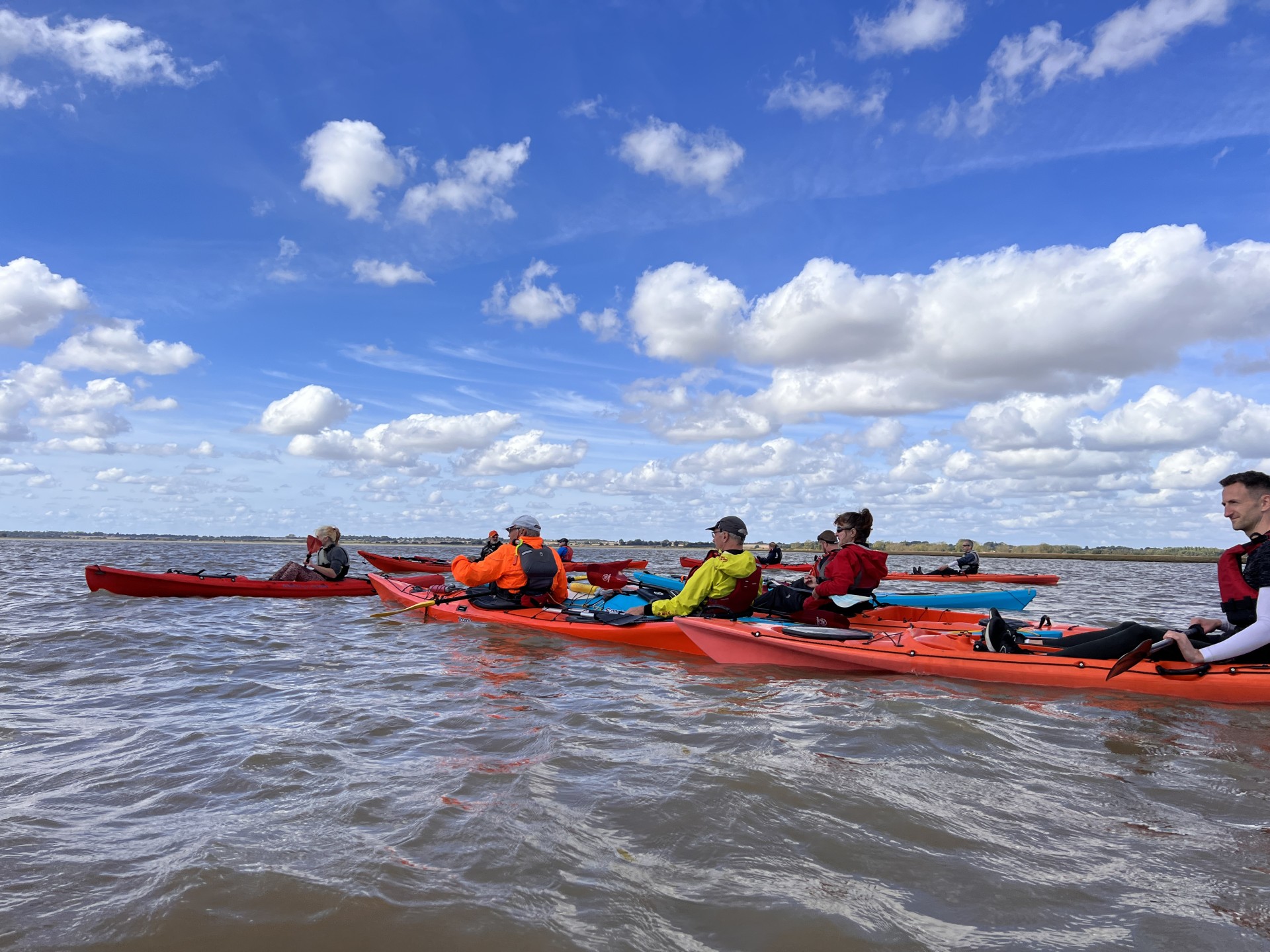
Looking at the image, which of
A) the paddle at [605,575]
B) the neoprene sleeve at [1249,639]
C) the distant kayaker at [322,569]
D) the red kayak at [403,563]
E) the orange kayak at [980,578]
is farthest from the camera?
Answer: the orange kayak at [980,578]

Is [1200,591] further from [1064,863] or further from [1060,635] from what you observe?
[1064,863]

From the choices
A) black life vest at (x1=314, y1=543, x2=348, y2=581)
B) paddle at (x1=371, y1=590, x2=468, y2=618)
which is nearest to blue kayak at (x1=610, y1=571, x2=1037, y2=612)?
paddle at (x1=371, y1=590, x2=468, y2=618)

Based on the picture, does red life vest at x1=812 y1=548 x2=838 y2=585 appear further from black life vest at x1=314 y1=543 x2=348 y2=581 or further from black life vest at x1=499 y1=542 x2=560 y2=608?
black life vest at x1=314 y1=543 x2=348 y2=581

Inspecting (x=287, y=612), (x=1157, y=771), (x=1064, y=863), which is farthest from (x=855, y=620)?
(x=287, y=612)

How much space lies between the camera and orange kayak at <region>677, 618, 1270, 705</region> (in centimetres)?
602

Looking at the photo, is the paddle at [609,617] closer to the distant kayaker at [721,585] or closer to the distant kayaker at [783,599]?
the distant kayaker at [721,585]

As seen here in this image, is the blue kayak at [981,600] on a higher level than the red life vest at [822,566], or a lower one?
lower

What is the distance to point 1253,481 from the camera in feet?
18.5

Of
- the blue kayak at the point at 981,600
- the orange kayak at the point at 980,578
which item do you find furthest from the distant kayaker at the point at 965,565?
Result: the blue kayak at the point at 981,600

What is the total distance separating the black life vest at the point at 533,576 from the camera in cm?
1036

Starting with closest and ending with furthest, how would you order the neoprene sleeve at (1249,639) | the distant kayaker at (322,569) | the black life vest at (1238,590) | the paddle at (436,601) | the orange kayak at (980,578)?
the neoprene sleeve at (1249,639) → the black life vest at (1238,590) → the paddle at (436,601) → the distant kayaker at (322,569) → the orange kayak at (980,578)

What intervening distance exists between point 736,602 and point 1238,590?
4819 mm

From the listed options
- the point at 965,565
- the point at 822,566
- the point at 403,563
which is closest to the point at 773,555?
the point at 822,566

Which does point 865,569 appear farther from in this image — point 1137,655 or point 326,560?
point 326,560
